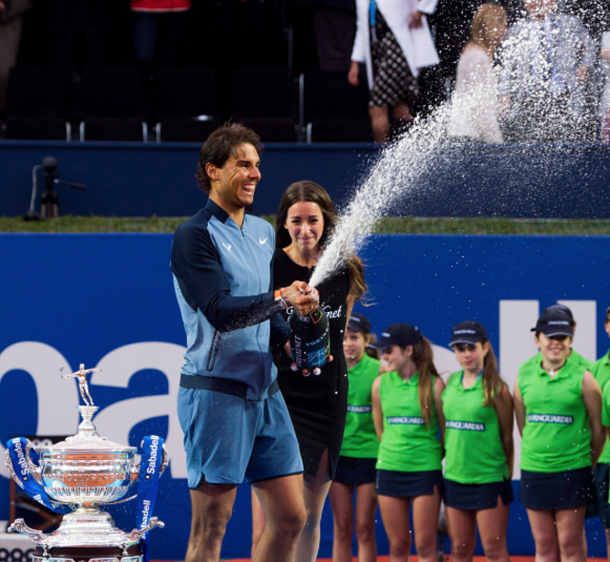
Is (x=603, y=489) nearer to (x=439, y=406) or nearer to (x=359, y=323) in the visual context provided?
(x=439, y=406)

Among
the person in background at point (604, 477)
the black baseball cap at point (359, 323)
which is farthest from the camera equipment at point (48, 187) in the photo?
the person in background at point (604, 477)

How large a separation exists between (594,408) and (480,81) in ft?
9.84

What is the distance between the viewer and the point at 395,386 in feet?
17.9

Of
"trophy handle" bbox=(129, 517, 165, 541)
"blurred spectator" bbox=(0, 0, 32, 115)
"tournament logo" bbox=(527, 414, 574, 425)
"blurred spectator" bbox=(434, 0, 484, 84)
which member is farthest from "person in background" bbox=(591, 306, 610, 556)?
"blurred spectator" bbox=(0, 0, 32, 115)

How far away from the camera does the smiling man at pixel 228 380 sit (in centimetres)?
347

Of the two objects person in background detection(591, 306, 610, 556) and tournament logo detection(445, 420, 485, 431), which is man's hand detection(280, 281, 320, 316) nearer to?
tournament logo detection(445, 420, 485, 431)

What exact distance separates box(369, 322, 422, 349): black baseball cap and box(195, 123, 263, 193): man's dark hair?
2065 mm

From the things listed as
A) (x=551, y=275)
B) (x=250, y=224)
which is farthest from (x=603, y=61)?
(x=250, y=224)

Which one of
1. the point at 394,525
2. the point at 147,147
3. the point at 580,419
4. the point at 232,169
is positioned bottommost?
the point at 394,525

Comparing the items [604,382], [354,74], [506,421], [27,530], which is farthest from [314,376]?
[354,74]

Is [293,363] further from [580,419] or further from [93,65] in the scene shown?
[93,65]

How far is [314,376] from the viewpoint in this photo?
4066mm

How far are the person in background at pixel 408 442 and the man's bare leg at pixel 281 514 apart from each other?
1737mm

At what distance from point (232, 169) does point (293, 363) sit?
72cm
